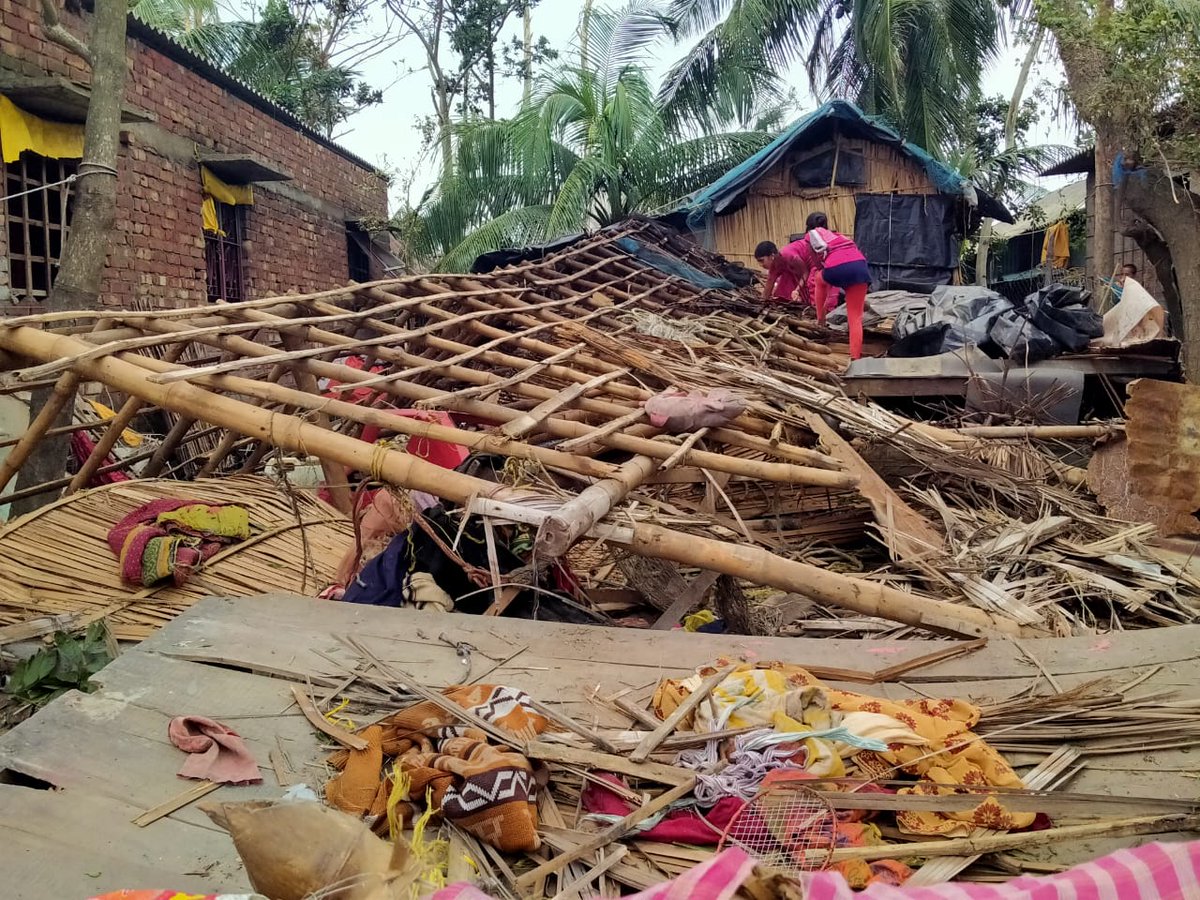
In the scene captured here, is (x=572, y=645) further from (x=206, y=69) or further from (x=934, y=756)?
(x=206, y=69)

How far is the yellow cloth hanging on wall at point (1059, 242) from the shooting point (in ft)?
49.8

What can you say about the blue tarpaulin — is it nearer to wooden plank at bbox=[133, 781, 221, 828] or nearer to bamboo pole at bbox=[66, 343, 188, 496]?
bamboo pole at bbox=[66, 343, 188, 496]

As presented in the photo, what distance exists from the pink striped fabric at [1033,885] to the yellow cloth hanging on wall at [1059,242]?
15847mm

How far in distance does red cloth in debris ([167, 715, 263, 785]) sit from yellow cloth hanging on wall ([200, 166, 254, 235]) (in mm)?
8770

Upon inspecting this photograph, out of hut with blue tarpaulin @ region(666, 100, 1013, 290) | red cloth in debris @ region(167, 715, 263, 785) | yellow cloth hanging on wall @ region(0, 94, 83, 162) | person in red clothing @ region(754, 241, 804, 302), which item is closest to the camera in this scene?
red cloth in debris @ region(167, 715, 263, 785)

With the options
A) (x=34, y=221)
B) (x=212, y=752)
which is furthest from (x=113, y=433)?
(x=34, y=221)

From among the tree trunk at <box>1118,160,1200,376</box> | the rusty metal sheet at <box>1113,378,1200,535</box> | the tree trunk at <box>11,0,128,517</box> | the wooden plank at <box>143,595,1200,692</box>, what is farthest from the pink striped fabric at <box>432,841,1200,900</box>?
the tree trunk at <box>1118,160,1200,376</box>

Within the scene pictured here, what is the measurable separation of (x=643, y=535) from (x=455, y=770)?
1286 millimetres

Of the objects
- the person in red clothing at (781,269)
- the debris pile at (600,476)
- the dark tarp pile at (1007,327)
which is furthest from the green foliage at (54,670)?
the person in red clothing at (781,269)

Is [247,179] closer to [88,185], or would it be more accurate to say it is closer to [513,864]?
[88,185]

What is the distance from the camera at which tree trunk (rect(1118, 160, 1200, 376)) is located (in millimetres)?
7141

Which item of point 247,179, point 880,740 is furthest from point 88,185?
point 247,179

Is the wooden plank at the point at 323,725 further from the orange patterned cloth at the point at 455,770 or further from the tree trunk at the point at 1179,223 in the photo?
the tree trunk at the point at 1179,223

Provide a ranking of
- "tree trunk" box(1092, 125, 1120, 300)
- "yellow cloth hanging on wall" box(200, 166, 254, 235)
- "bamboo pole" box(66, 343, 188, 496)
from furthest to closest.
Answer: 1. "yellow cloth hanging on wall" box(200, 166, 254, 235)
2. "tree trunk" box(1092, 125, 1120, 300)
3. "bamboo pole" box(66, 343, 188, 496)
